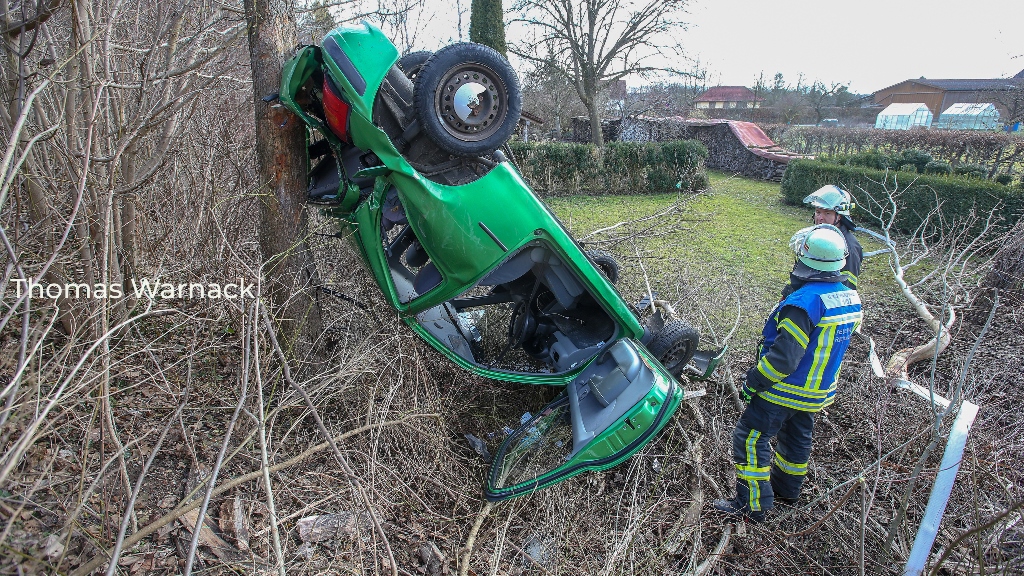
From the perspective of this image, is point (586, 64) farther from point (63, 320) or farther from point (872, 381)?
point (63, 320)

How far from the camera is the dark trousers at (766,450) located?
3.28m

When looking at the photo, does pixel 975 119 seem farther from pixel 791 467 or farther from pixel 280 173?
pixel 280 173

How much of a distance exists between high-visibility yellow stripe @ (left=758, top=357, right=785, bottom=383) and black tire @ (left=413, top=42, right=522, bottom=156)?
6.48 feet

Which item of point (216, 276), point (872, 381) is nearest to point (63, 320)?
point (216, 276)

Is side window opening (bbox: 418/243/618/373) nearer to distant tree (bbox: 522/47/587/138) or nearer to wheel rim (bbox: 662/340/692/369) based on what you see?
wheel rim (bbox: 662/340/692/369)

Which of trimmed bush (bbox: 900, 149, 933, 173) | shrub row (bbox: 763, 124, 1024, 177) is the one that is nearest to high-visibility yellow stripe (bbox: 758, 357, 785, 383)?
trimmed bush (bbox: 900, 149, 933, 173)

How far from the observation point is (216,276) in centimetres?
305

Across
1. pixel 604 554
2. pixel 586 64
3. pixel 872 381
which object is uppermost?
pixel 586 64

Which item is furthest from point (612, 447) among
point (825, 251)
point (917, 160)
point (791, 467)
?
point (917, 160)

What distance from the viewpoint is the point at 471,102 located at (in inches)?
117

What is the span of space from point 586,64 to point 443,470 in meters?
18.2

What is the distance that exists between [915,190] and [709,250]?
5.01 meters

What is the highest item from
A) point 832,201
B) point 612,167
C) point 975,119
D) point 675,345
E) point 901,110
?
point 901,110

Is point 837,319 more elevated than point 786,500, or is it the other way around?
point 837,319
